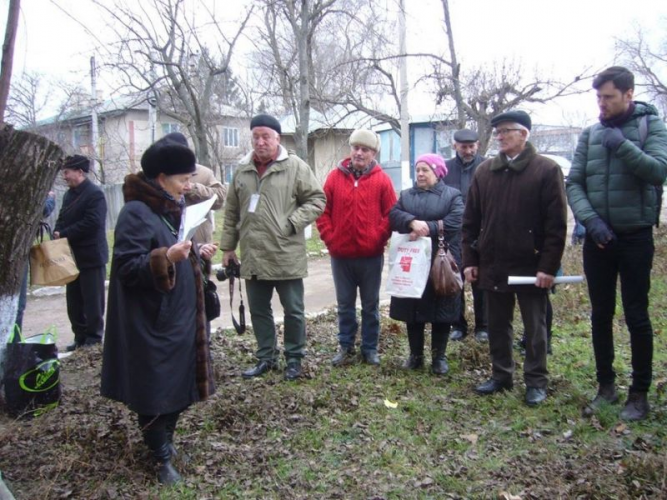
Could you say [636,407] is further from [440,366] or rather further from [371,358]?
[371,358]

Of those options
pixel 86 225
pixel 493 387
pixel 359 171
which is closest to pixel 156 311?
pixel 359 171

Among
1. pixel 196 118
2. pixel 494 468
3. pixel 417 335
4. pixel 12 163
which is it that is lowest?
pixel 494 468

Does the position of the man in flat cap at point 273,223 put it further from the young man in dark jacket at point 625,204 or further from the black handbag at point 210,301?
the young man in dark jacket at point 625,204

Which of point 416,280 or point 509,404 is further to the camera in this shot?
point 416,280

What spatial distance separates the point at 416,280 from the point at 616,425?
175 centimetres

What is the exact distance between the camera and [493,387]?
4.46 m

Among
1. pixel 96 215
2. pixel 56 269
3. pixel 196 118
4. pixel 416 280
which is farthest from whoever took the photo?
pixel 196 118

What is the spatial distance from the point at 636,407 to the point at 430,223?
1.97 m

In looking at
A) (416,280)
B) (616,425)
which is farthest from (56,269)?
(616,425)

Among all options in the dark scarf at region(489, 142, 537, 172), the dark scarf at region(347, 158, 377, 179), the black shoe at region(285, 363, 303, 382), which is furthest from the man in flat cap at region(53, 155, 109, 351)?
the dark scarf at region(489, 142, 537, 172)

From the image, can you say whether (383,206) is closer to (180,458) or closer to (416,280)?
(416,280)

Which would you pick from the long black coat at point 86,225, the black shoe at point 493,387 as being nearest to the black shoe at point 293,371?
the black shoe at point 493,387

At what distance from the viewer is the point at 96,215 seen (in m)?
6.09

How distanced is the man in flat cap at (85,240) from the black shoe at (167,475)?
3.37 metres
